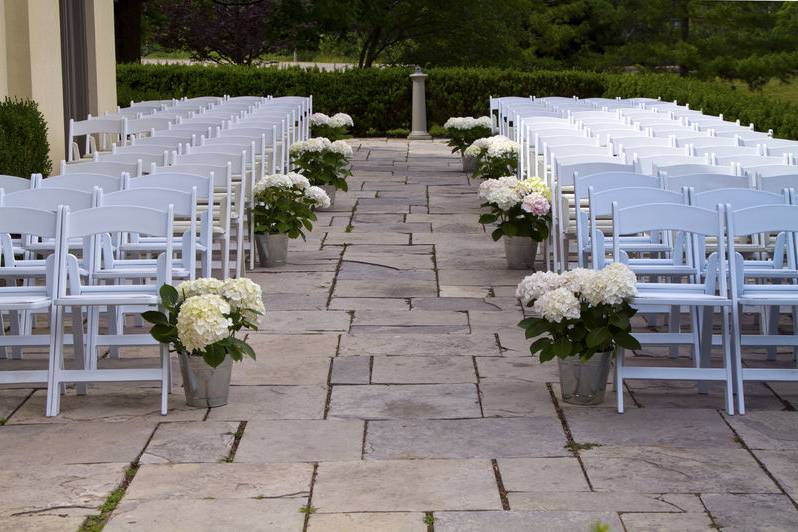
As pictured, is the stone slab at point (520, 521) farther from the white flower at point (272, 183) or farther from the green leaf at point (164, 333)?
the white flower at point (272, 183)

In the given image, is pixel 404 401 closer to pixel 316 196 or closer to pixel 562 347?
pixel 562 347

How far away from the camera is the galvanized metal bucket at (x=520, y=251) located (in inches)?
384

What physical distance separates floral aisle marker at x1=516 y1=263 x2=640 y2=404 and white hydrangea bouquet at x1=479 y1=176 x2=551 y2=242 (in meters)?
2.97

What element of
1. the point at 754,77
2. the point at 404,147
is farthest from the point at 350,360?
the point at 754,77

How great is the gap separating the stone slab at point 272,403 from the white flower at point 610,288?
1.37 m

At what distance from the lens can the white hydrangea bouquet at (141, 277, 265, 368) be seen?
5781mm

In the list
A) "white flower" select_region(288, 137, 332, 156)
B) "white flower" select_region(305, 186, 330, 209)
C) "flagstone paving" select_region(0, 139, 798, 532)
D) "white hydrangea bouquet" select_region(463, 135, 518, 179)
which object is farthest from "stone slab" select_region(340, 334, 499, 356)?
"white flower" select_region(288, 137, 332, 156)

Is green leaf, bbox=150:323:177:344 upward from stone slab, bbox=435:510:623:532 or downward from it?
upward

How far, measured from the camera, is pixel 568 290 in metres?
6.04

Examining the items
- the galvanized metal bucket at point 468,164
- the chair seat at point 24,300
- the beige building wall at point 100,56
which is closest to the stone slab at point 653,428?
the chair seat at point 24,300

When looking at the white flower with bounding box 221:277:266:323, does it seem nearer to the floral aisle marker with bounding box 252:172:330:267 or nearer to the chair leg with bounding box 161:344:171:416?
the chair leg with bounding box 161:344:171:416

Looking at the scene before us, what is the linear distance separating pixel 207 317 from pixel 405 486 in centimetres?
135

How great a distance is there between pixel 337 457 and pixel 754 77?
97.4ft

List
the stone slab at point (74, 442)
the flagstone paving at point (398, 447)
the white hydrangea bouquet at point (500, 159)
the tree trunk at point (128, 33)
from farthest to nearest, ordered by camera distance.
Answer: the tree trunk at point (128, 33)
the white hydrangea bouquet at point (500, 159)
the stone slab at point (74, 442)
the flagstone paving at point (398, 447)
